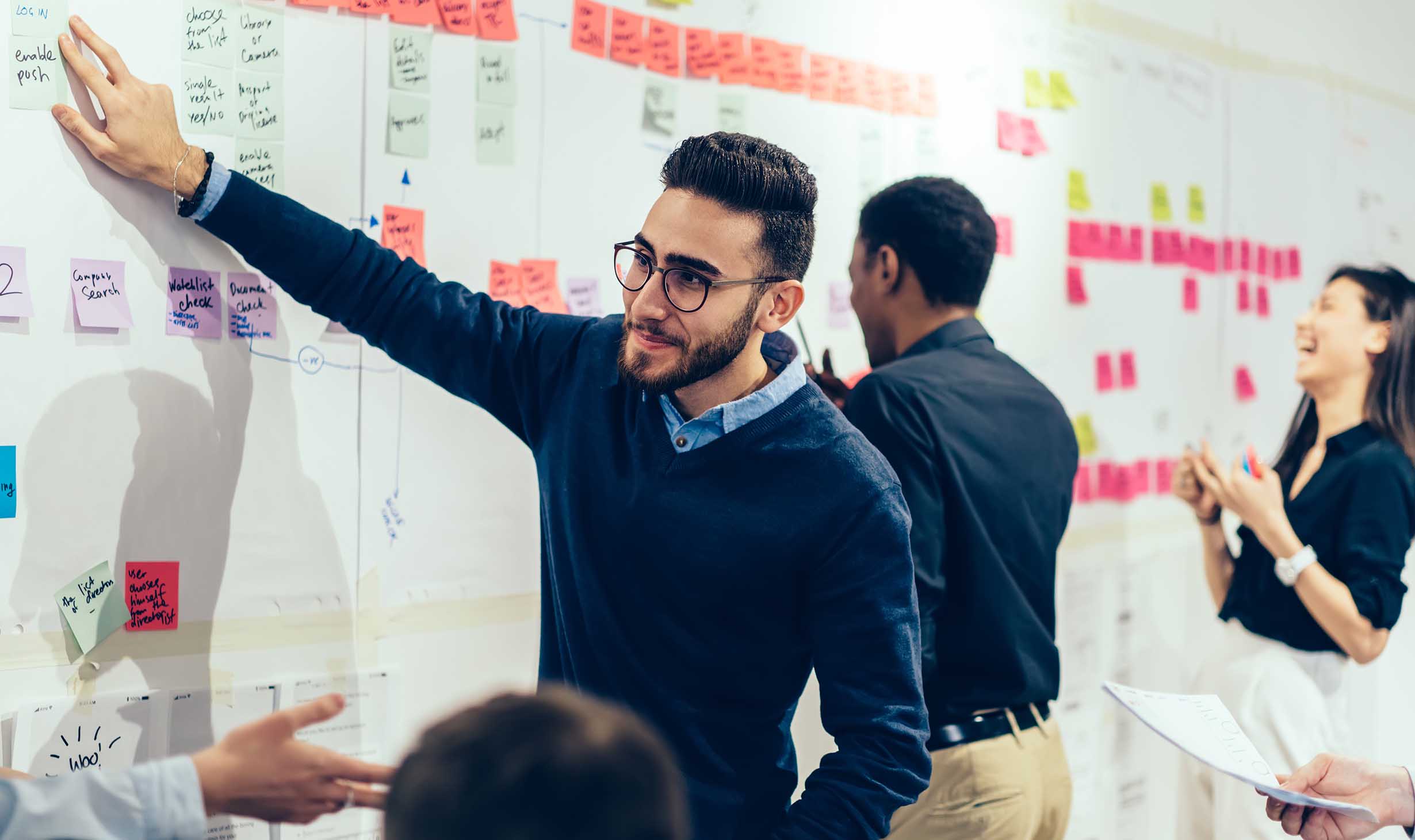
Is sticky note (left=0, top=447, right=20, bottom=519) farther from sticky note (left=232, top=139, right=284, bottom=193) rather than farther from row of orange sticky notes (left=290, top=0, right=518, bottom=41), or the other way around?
row of orange sticky notes (left=290, top=0, right=518, bottom=41)

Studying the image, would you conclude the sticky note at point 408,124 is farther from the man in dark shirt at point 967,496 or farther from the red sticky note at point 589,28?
the man in dark shirt at point 967,496

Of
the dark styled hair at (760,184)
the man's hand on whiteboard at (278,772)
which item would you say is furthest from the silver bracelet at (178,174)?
the man's hand on whiteboard at (278,772)

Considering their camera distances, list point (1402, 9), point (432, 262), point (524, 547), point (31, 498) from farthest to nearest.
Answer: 1. point (1402, 9)
2. point (524, 547)
3. point (432, 262)
4. point (31, 498)

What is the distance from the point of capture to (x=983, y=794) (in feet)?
5.85

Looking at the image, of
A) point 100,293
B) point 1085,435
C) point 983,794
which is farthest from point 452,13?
point 1085,435

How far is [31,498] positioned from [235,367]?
0.28m

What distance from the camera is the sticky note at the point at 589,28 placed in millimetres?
1742

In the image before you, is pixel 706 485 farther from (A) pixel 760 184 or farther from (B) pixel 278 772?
(B) pixel 278 772

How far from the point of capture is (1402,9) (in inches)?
137

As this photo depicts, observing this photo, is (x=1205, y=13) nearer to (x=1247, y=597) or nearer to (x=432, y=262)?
(x=1247, y=597)

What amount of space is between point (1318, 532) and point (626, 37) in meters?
1.72

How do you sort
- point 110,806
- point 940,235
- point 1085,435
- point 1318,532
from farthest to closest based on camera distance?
1. point 1085,435
2. point 1318,532
3. point 940,235
4. point 110,806

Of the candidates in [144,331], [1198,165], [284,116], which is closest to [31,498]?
[144,331]

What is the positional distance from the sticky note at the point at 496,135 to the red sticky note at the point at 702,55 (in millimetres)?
361
